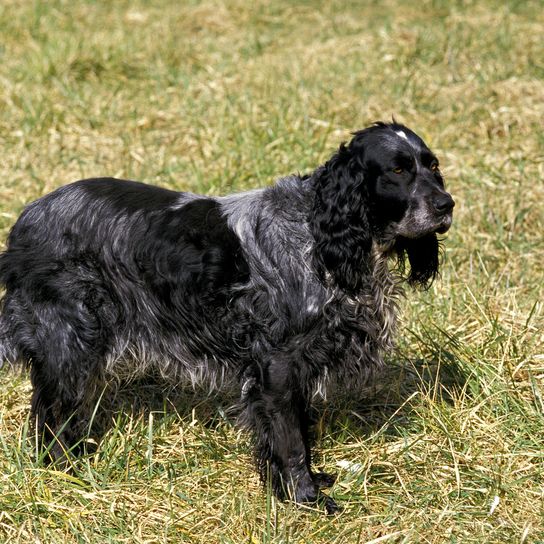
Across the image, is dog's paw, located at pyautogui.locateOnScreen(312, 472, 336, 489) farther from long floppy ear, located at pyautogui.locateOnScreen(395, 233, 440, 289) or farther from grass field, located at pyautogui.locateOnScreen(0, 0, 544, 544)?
long floppy ear, located at pyautogui.locateOnScreen(395, 233, 440, 289)

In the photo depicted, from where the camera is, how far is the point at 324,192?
3.83m

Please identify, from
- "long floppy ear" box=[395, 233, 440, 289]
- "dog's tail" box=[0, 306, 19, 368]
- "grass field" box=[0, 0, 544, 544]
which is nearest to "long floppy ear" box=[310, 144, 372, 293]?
"long floppy ear" box=[395, 233, 440, 289]

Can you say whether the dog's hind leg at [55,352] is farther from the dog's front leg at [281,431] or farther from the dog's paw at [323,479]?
the dog's paw at [323,479]

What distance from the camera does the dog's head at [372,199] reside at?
375 cm

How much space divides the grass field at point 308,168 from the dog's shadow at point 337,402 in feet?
0.06

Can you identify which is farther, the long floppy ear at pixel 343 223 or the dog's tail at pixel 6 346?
the dog's tail at pixel 6 346

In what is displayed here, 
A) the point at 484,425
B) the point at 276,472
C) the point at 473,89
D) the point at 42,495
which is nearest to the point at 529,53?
the point at 473,89

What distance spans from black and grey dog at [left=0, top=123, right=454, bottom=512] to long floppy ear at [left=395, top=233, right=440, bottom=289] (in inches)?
0.6

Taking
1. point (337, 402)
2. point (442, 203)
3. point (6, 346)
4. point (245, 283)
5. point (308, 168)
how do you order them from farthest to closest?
point (308, 168) → point (337, 402) → point (6, 346) → point (245, 283) → point (442, 203)

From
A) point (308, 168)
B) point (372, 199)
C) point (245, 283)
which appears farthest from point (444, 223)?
point (308, 168)

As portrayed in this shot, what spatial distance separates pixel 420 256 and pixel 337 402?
907 millimetres

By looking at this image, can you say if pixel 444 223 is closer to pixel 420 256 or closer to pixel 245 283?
pixel 420 256

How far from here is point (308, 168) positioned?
665 cm

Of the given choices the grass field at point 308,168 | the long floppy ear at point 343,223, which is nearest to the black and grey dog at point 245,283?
the long floppy ear at point 343,223
